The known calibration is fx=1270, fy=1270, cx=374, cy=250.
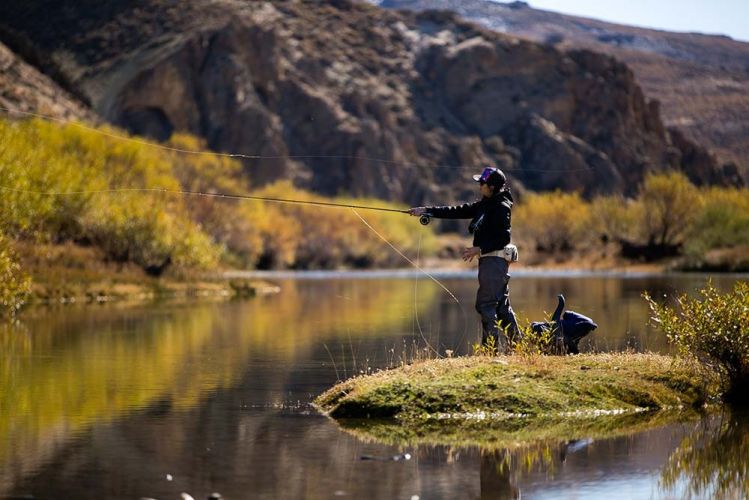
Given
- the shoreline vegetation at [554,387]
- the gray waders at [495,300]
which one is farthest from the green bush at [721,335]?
the gray waders at [495,300]

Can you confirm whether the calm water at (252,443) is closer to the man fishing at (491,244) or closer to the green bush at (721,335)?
the green bush at (721,335)

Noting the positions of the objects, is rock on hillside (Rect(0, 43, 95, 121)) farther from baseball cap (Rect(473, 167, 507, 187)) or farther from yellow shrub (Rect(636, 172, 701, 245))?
baseball cap (Rect(473, 167, 507, 187))

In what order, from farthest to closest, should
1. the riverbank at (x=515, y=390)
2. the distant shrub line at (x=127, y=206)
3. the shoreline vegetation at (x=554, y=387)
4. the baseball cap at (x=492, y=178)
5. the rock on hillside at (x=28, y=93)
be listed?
1. the rock on hillside at (x=28, y=93)
2. the distant shrub line at (x=127, y=206)
3. the baseball cap at (x=492, y=178)
4. the riverbank at (x=515, y=390)
5. the shoreline vegetation at (x=554, y=387)

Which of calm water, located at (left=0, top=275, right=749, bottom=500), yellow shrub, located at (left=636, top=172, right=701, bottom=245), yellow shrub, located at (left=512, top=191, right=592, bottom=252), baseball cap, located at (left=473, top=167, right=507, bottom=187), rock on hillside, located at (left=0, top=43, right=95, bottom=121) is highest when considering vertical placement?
baseball cap, located at (left=473, top=167, right=507, bottom=187)

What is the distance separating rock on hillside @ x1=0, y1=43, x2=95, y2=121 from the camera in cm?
10199

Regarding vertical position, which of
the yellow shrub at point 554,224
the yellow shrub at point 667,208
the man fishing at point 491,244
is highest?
the man fishing at point 491,244

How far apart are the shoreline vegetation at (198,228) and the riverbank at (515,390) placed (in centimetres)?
575

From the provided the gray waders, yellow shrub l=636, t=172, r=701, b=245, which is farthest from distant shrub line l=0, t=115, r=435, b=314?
yellow shrub l=636, t=172, r=701, b=245

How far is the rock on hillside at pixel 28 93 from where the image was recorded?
Result: 102 meters

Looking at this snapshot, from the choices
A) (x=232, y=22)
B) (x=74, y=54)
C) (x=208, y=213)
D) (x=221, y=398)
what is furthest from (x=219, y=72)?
(x=221, y=398)

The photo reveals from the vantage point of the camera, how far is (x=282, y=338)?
108ft

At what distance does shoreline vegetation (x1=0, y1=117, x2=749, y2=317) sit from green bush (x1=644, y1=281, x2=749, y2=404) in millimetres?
8646

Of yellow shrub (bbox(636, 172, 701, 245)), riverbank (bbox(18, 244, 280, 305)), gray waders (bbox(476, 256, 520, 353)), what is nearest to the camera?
gray waders (bbox(476, 256, 520, 353))

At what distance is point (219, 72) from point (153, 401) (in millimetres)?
168432
